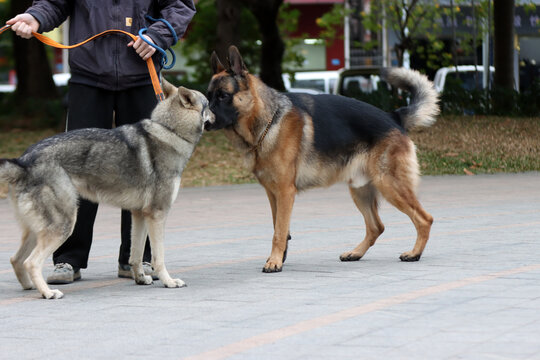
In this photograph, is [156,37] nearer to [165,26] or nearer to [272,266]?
[165,26]

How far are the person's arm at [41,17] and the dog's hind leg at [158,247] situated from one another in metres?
1.53

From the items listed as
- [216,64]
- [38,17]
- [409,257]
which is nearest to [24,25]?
[38,17]

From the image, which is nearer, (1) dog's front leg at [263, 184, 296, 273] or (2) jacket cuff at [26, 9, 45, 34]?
(2) jacket cuff at [26, 9, 45, 34]

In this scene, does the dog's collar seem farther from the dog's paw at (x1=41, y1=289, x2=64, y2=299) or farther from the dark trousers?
the dog's paw at (x1=41, y1=289, x2=64, y2=299)

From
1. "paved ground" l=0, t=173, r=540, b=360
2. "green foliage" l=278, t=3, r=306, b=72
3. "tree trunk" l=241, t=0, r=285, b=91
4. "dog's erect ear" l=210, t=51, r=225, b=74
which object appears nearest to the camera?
"paved ground" l=0, t=173, r=540, b=360

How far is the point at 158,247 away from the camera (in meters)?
6.52

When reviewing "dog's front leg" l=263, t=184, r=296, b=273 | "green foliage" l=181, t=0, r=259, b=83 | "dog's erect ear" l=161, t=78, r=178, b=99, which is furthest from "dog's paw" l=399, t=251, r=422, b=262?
"green foliage" l=181, t=0, r=259, b=83

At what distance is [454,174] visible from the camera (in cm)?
1631

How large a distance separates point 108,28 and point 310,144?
1.77m

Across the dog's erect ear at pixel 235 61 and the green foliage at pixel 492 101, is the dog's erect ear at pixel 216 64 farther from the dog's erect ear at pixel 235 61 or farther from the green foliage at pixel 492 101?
the green foliage at pixel 492 101

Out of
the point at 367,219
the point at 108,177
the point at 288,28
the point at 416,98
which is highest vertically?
the point at 288,28

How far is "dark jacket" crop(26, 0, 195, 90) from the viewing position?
6867 millimetres

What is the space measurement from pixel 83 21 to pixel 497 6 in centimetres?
1784

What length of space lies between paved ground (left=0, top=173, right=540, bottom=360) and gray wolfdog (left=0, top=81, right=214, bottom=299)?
31 cm
